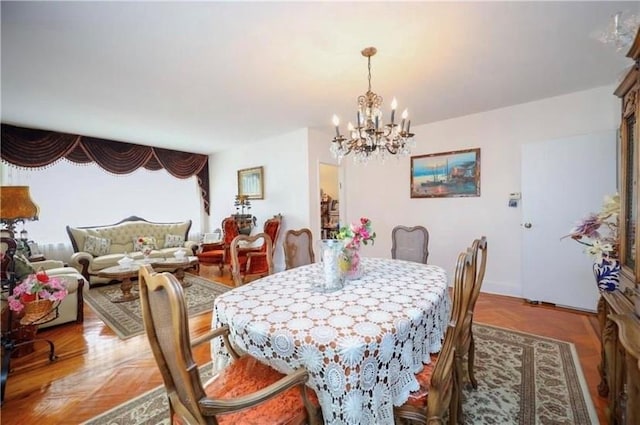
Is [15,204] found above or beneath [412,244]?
above

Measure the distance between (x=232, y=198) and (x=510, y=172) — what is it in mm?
4771

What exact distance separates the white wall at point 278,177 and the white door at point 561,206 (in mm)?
2862

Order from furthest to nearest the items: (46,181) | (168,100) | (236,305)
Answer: (46,181), (168,100), (236,305)

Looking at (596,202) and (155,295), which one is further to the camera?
(596,202)

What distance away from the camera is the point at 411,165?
4.12 metres

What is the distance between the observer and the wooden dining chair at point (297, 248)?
2.35 m

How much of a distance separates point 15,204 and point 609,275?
15.5 ft

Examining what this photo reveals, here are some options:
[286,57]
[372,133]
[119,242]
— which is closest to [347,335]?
[372,133]

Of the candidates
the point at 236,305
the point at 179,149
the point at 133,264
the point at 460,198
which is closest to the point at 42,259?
the point at 133,264

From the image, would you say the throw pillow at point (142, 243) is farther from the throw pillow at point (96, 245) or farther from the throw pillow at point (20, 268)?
the throw pillow at point (20, 268)

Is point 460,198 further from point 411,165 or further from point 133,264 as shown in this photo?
point 133,264

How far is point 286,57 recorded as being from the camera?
7.15ft

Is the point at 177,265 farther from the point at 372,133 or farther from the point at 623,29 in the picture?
the point at 623,29

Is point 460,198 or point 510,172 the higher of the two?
point 510,172
